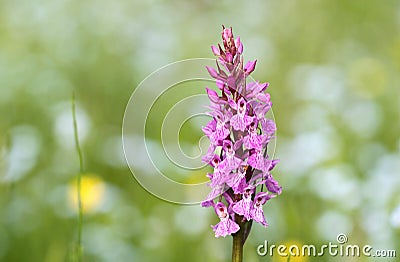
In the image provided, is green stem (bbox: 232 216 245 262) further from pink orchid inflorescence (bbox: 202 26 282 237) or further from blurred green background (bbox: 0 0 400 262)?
Answer: blurred green background (bbox: 0 0 400 262)

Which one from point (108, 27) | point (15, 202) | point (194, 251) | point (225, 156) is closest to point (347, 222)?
point (194, 251)

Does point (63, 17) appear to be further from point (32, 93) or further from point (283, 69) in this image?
point (283, 69)

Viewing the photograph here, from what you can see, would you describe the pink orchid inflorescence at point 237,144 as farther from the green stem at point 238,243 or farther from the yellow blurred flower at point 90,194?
the yellow blurred flower at point 90,194

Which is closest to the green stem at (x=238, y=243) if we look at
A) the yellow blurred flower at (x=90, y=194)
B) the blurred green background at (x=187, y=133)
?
the blurred green background at (x=187, y=133)

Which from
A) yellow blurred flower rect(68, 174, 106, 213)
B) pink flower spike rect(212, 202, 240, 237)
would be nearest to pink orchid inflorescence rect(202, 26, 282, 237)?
pink flower spike rect(212, 202, 240, 237)
